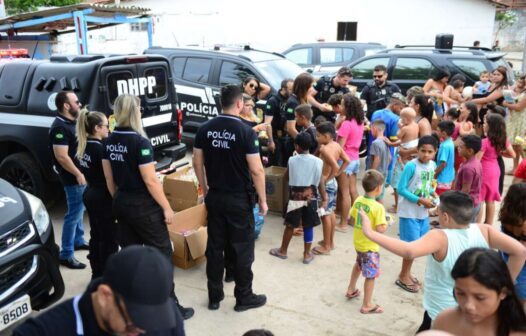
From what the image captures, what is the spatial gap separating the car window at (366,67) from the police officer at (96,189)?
7.50 metres

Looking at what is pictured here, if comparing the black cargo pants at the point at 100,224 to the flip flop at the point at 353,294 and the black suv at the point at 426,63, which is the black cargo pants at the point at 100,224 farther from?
the black suv at the point at 426,63

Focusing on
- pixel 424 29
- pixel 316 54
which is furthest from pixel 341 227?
pixel 424 29

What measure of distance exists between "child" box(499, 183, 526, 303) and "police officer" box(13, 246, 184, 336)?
2.18 meters

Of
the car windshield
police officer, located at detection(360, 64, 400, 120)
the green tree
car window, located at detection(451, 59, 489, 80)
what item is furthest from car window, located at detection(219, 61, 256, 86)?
the green tree

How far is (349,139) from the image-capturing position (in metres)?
5.72

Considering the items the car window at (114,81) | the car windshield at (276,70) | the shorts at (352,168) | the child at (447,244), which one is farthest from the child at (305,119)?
the child at (447,244)

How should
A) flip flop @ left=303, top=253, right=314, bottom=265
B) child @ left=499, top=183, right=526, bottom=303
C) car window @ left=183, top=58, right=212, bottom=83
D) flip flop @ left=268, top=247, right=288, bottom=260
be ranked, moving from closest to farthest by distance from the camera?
child @ left=499, top=183, right=526, bottom=303, flip flop @ left=303, top=253, right=314, bottom=265, flip flop @ left=268, top=247, right=288, bottom=260, car window @ left=183, top=58, right=212, bottom=83

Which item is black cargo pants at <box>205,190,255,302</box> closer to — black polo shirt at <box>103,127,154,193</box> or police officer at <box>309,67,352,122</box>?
black polo shirt at <box>103,127,154,193</box>

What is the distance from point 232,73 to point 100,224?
4687 mm

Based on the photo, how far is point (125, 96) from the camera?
144 inches

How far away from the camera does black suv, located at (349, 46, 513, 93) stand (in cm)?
962

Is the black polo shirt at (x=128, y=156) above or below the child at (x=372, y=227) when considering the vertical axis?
above

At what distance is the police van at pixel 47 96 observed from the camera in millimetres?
5383

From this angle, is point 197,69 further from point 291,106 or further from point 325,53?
point 325,53
